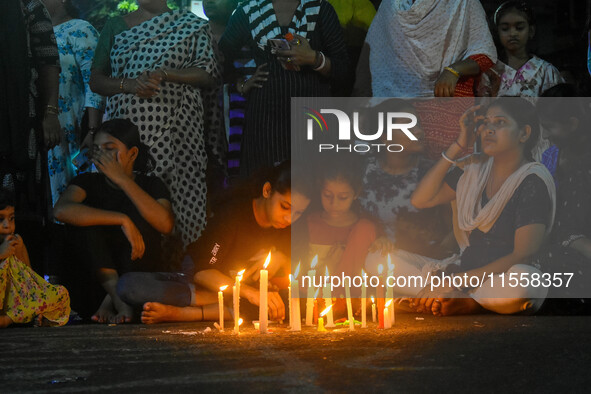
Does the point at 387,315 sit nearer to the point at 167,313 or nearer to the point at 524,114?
the point at 167,313

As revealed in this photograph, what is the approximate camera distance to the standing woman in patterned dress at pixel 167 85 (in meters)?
4.79

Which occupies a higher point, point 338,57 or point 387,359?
point 338,57

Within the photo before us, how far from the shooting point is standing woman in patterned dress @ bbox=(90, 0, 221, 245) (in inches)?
188

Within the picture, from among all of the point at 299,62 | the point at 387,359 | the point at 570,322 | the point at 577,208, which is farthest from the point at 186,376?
the point at 577,208

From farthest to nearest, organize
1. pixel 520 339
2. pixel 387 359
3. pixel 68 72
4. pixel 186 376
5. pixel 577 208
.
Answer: pixel 68 72, pixel 577 208, pixel 520 339, pixel 387 359, pixel 186 376

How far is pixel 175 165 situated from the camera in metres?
4.81

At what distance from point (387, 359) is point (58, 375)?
1.09 metres

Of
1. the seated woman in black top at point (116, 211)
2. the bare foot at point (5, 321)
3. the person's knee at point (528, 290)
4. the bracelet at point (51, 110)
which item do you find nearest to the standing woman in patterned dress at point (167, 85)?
the seated woman in black top at point (116, 211)

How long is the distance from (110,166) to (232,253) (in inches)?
34.6

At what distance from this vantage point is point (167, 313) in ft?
13.7

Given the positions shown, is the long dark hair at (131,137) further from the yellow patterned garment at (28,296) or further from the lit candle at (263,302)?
the lit candle at (263,302)

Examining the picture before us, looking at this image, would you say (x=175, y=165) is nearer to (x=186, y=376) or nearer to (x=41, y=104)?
(x=41, y=104)

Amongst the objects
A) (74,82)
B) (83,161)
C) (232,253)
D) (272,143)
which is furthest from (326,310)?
(74,82)

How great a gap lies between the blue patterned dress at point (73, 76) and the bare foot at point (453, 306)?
237cm
